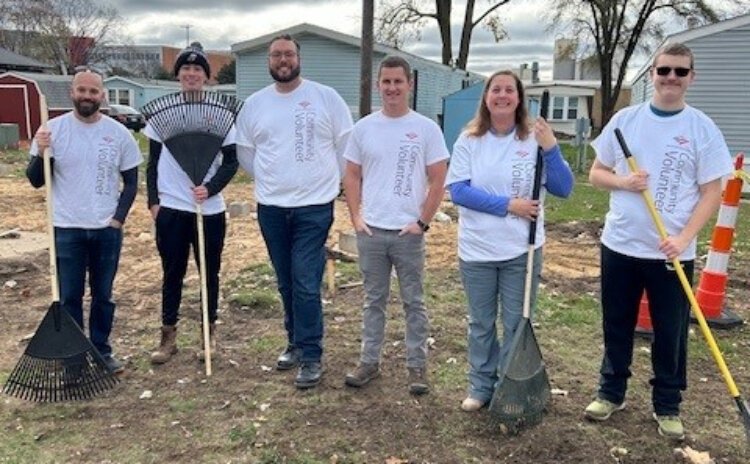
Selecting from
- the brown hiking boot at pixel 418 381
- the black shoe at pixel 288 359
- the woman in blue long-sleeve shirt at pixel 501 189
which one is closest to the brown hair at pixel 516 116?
the woman in blue long-sleeve shirt at pixel 501 189

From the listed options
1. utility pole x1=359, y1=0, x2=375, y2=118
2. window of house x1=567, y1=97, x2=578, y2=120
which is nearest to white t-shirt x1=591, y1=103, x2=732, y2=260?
utility pole x1=359, y1=0, x2=375, y2=118

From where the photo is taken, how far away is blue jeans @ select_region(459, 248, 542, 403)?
360 centimetres

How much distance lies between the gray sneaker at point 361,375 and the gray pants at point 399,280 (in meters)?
0.15

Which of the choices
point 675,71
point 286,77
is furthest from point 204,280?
point 675,71

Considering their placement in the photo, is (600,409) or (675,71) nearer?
(675,71)

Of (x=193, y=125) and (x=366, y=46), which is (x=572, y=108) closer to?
(x=366, y=46)

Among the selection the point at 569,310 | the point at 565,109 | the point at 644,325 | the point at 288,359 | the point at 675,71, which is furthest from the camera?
the point at 565,109

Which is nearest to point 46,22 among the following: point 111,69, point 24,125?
point 111,69

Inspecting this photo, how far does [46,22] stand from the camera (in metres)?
46.3

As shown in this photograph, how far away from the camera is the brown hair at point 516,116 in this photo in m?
3.50

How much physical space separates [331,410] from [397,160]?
1.47 m

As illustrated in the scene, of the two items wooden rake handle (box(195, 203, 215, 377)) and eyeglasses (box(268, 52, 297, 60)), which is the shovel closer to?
eyeglasses (box(268, 52, 297, 60))

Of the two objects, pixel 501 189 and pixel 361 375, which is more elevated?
pixel 501 189

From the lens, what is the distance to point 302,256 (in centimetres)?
417
